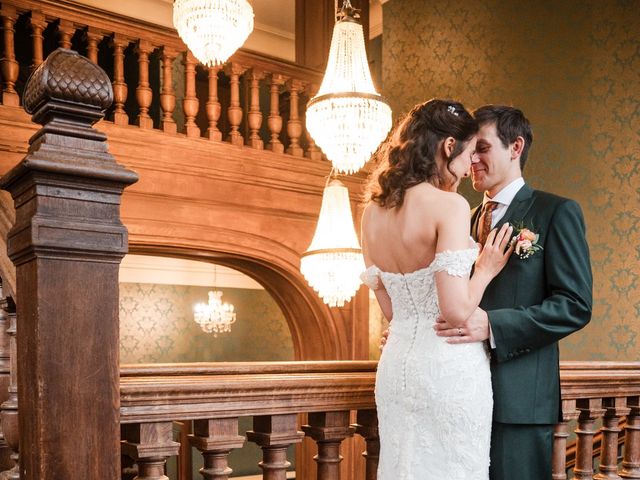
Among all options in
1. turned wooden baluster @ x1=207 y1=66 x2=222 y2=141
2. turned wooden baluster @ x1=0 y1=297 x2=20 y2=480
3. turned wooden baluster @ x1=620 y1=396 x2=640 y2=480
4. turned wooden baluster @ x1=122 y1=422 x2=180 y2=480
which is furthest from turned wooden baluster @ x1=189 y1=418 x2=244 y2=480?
turned wooden baluster @ x1=207 y1=66 x2=222 y2=141

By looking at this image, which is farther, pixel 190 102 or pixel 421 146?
pixel 190 102

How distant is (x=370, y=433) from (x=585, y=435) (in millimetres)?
791

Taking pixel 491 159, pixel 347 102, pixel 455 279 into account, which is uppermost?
pixel 347 102

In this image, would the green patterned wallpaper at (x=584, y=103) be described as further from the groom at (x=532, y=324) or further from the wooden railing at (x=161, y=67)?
the groom at (x=532, y=324)

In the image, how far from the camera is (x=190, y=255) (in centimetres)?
666

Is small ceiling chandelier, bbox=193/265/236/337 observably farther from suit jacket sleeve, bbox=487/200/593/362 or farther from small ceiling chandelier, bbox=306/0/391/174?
suit jacket sleeve, bbox=487/200/593/362

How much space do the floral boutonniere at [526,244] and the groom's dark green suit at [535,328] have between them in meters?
0.02

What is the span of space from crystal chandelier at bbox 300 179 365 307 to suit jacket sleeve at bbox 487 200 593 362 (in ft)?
9.84

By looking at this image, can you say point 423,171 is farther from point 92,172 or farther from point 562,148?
point 562,148

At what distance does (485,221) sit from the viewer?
216 cm

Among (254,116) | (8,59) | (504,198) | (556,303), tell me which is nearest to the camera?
(556,303)

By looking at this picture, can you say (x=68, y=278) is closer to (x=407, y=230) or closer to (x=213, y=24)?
(x=407, y=230)

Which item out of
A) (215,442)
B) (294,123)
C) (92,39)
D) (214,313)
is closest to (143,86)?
(92,39)

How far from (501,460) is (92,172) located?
1.29 meters
